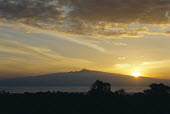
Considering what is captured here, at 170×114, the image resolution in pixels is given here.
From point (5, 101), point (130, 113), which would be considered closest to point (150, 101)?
point (130, 113)

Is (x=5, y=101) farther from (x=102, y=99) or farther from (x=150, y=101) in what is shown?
(x=150, y=101)

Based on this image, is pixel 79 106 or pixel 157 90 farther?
pixel 157 90

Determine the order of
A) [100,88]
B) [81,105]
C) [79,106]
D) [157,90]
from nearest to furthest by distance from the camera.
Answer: [79,106] → [81,105] → [157,90] → [100,88]

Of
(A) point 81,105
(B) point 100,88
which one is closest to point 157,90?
(B) point 100,88

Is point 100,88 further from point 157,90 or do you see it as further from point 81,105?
point 81,105

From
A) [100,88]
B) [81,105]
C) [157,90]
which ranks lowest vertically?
[81,105]

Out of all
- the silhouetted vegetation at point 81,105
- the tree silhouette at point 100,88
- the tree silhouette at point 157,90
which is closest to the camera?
the silhouetted vegetation at point 81,105

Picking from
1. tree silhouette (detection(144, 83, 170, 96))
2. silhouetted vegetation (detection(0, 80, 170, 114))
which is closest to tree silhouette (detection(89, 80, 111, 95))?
tree silhouette (detection(144, 83, 170, 96))

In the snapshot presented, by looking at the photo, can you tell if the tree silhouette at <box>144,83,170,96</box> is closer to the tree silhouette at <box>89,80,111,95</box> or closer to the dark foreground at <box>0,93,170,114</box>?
the tree silhouette at <box>89,80,111,95</box>

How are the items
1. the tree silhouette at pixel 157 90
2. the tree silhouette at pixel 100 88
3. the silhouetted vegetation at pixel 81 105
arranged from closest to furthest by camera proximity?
the silhouetted vegetation at pixel 81 105, the tree silhouette at pixel 157 90, the tree silhouette at pixel 100 88

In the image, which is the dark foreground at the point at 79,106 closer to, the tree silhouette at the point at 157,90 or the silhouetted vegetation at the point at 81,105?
the silhouetted vegetation at the point at 81,105

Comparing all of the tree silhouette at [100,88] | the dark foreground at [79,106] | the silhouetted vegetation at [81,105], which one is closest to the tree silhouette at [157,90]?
the silhouetted vegetation at [81,105]

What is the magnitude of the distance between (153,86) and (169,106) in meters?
19.0

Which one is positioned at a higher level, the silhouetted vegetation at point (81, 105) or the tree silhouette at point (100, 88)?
the tree silhouette at point (100, 88)
